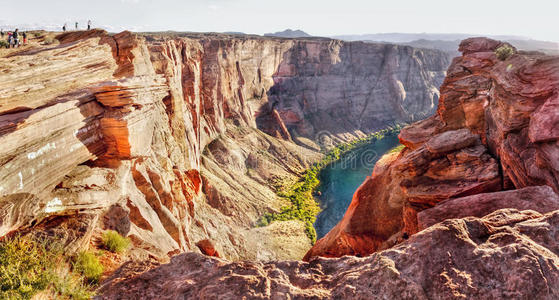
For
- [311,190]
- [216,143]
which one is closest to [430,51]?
[311,190]

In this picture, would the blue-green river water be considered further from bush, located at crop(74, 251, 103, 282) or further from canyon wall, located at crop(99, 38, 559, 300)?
bush, located at crop(74, 251, 103, 282)

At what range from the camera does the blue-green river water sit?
152 feet

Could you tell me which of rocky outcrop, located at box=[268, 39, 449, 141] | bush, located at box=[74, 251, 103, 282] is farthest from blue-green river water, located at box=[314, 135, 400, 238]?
bush, located at box=[74, 251, 103, 282]

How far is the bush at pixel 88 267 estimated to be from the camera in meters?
7.96

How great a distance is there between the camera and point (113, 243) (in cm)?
1004

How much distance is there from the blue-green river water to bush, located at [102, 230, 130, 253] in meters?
33.5

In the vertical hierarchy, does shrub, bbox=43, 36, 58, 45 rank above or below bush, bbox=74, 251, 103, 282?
above

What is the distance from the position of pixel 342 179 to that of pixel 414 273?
184 ft

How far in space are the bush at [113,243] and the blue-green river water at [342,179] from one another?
110 ft

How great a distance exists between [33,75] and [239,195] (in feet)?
104

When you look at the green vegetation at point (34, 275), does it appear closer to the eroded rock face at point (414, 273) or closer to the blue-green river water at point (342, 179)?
the eroded rock face at point (414, 273)

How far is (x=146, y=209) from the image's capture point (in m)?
15.5

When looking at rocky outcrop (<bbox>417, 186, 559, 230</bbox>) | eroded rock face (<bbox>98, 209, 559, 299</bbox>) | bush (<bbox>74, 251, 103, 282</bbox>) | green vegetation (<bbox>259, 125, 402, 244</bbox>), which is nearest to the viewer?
eroded rock face (<bbox>98, 209, 559, 299</bbox>)

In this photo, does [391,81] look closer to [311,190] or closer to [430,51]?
[430,51]
